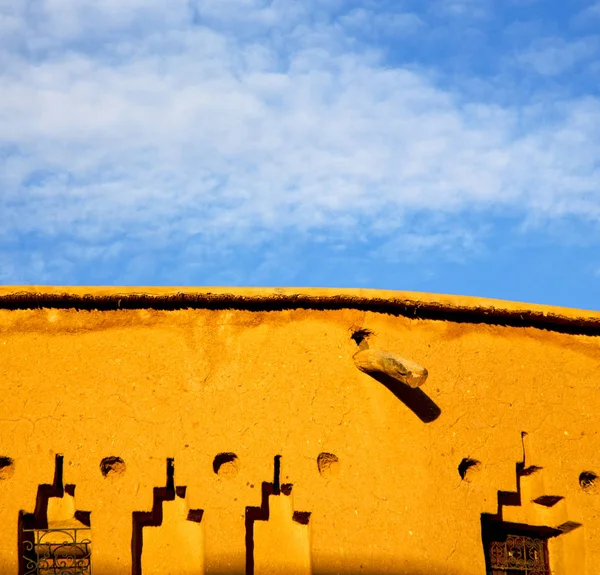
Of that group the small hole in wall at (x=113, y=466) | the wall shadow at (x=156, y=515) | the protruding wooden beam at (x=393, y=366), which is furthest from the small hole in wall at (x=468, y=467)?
the small hole in wall at (x=113, y=466)

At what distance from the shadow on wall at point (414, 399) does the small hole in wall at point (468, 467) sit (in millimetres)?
432

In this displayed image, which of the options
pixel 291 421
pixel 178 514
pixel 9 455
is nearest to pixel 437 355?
pixel 291 421

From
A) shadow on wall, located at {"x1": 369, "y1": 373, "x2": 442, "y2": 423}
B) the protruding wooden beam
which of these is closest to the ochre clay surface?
shadow on wall, located at {"x1": 369, "y1": 373, "x2": 442, "y2": 423}

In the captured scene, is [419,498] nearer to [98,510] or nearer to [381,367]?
[381,367]

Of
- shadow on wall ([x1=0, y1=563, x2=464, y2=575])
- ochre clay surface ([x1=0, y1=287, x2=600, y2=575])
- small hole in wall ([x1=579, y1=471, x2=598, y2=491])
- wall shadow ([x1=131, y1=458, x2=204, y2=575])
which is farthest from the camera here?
small hole in wall ([x1=579, y1=471, x2=598, y2=491])

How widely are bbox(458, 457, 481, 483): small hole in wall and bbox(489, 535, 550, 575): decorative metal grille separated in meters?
0.62

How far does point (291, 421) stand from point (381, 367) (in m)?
0.83

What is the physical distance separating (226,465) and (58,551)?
1.43 meters

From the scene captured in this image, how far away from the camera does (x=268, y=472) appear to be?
956 cm

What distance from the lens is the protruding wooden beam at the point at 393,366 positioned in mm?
9531

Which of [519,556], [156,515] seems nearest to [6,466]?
[156,515]

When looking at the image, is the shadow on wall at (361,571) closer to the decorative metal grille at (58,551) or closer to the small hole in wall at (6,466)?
the decorative metal grille at (58,551)

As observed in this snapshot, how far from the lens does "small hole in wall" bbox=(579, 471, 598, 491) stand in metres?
10.3

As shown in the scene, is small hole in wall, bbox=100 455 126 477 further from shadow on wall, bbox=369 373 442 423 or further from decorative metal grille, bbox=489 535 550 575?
decorative metal grille, bbox=489 535 550 575
